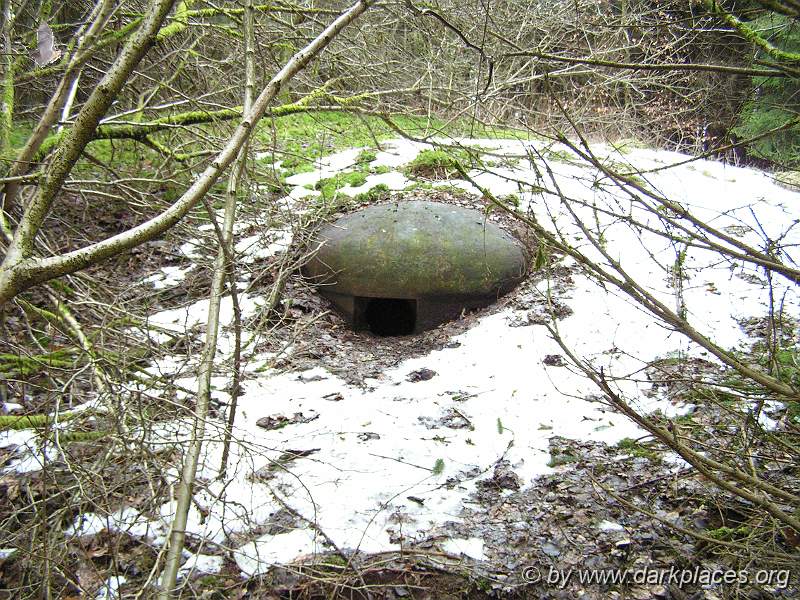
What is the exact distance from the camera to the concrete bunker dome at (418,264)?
5.31 m

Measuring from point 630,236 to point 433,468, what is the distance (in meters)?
3.90

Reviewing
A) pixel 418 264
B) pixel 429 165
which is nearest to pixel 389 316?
pixel 418 264

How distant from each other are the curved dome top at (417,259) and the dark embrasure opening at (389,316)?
1.38ft

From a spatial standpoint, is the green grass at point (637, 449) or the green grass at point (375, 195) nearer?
the green grass at point (637, 449)

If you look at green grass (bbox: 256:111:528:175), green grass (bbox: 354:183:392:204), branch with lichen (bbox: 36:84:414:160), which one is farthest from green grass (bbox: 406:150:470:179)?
branch with lichen (bbox: 36:84:414:160)

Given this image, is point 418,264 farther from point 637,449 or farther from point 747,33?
point 747,33

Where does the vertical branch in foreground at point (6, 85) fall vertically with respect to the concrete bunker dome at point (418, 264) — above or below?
above

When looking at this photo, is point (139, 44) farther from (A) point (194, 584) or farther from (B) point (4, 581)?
(B) point (4, 581)

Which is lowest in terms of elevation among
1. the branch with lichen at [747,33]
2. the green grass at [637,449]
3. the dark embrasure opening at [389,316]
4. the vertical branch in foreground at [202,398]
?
the dark embrasure opening at [389,316]

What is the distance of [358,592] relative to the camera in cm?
244

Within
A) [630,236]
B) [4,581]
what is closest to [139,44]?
[4,581]

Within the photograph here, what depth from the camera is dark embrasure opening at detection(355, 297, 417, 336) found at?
5832 millimetres

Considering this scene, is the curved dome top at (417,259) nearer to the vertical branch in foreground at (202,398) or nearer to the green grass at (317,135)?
the green grass at (317,135)

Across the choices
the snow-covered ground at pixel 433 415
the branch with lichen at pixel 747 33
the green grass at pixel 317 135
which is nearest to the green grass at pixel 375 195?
the green grass at pixel 317 135
